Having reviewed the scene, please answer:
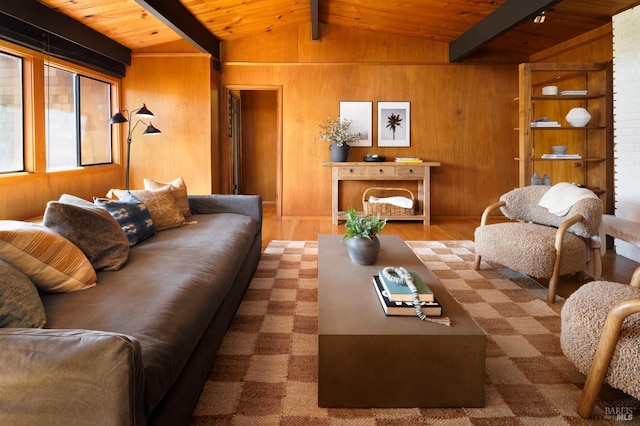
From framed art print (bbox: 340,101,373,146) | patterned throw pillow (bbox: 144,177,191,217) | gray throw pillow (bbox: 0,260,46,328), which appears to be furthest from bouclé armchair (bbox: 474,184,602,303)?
framed art print (bbox: 340,101,373,146)

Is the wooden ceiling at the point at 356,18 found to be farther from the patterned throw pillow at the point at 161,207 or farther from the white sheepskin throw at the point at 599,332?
the white sheepskin throw at the point at 599,332

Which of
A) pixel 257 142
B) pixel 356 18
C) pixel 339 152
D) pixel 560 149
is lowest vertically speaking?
pixel 560 149

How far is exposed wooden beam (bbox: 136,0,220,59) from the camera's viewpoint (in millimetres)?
4020

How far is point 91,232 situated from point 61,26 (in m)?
3.14

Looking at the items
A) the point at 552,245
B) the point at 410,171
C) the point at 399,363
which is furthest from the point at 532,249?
the point at 410,171

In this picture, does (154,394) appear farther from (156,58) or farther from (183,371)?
(156,58)

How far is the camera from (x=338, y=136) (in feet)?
21.0

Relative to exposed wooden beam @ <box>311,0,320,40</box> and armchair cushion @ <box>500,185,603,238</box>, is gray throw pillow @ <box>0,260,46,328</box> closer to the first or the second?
armchair cushion @ <box>500,185,603,238</box>

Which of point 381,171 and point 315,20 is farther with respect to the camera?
point 381,171

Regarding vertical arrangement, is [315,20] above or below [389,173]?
above

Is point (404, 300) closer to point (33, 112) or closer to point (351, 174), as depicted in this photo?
point (33, 112)

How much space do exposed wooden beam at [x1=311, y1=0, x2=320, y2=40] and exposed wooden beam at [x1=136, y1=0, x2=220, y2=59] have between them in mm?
1353

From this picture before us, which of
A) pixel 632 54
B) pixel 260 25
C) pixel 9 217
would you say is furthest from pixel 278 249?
pixel 632 54

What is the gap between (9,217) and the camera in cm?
386
